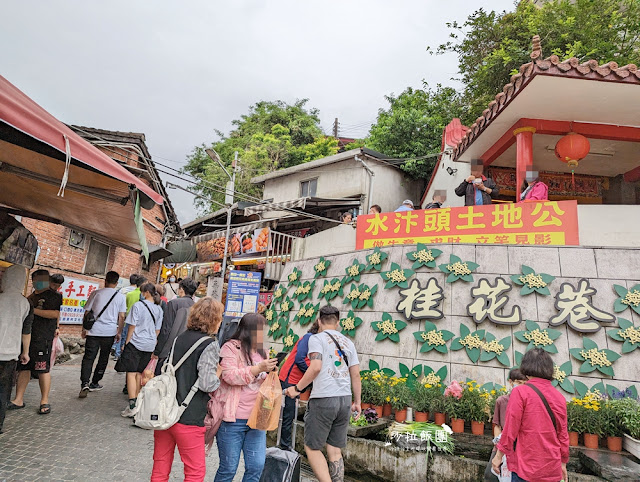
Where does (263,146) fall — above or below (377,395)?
above

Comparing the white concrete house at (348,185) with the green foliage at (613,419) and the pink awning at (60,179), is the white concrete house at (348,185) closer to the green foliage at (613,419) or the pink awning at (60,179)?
the pink awning at (60,179)

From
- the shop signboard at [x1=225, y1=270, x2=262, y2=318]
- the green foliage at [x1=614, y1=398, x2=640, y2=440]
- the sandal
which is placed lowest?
the sandal

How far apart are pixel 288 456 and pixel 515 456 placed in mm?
1884

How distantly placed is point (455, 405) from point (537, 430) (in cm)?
268

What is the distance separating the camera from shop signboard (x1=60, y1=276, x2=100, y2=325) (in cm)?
1013

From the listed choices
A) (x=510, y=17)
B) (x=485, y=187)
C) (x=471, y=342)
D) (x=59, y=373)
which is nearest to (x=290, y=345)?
(x=471, y=342)

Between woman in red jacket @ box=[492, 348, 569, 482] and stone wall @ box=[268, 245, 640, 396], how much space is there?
3.15m

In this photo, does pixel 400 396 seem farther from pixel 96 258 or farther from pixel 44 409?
pixel 96 258

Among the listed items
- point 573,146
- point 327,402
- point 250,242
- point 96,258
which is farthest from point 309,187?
point 327,402

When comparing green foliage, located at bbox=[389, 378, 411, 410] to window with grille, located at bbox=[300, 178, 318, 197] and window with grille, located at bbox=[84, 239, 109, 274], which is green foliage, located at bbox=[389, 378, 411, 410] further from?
window with grille, located at bbox=[300, 178, 318, 197]

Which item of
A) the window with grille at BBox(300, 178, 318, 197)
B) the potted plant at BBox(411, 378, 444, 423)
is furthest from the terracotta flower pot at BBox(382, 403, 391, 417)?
the window with grille at BBox(300, 178, 318, 197)

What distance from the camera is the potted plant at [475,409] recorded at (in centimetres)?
543

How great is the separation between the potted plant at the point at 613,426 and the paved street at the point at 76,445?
4.39 meters

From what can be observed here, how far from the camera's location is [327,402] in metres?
3.79
